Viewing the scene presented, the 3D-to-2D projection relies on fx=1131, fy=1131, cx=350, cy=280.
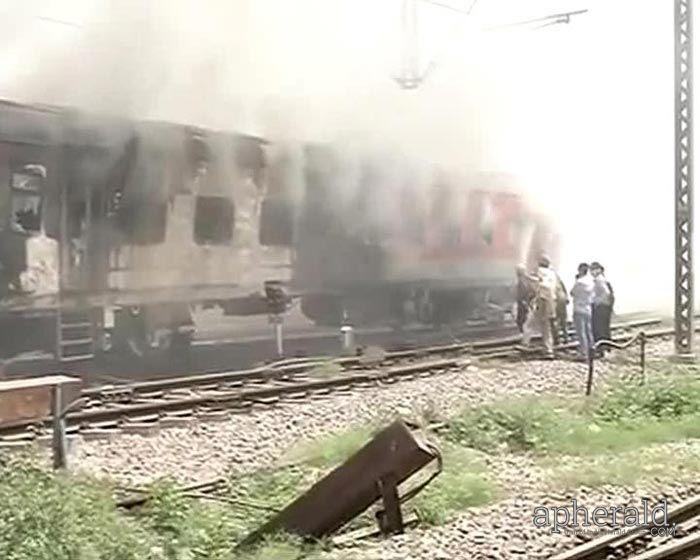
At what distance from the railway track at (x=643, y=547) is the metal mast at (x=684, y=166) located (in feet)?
28.0

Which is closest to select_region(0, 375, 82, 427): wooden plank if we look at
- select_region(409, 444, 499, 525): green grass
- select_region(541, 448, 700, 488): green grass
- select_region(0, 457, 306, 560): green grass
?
select_region(0, 457, 306, 560): green grass

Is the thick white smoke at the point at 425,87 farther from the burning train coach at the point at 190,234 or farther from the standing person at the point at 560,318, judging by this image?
the standing person at the point at 560,318

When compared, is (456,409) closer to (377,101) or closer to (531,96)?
(377,101)

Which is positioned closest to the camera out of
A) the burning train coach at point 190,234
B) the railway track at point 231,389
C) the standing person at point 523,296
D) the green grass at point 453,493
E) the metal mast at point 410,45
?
the green grass at point 453,493

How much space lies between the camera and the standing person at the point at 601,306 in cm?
1552

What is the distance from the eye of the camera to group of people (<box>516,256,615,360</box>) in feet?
48.5

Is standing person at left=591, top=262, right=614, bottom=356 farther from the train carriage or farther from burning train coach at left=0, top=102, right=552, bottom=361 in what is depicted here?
the train carriage

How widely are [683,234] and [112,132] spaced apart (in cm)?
737

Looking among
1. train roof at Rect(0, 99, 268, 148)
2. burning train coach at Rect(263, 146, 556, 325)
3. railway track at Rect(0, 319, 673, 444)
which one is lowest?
railway track at Rect(0, 319, 673, 444)

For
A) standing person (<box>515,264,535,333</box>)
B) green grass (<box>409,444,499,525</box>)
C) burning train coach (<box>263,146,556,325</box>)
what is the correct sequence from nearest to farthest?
1. green grass (<box>409,444,499,525</box>)
2. burning train coach (<box>263,146,556,325</box>)
3. standing person (<box>515,264,535,333</box>)
